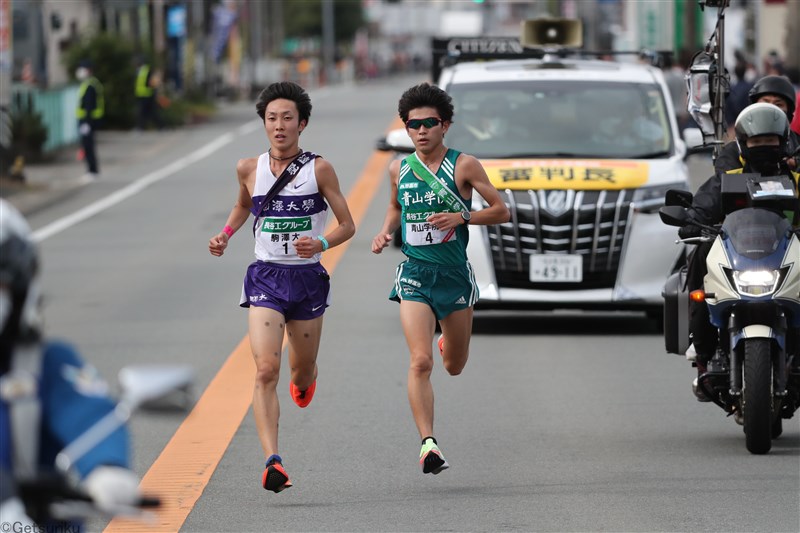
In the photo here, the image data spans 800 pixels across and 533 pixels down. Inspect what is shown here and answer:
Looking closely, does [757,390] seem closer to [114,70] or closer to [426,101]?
[426,101]

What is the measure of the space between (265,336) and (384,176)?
69.6ft

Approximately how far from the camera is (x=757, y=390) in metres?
Result: 8.59

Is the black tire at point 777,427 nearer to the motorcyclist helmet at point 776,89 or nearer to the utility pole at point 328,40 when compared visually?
the motorcyclist helmet at point 776,89

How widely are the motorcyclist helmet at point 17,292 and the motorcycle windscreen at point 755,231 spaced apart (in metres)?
5.25

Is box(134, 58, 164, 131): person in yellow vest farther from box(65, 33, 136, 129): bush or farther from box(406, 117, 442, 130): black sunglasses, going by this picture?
box(406, 117, 442, 130): black sunglasses

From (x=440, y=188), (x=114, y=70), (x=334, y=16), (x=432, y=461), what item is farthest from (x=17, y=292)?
(x=334, y=16)

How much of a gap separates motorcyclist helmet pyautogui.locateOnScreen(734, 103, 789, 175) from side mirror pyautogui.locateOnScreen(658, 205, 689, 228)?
1.46 feet

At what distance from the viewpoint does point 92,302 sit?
15586 mm

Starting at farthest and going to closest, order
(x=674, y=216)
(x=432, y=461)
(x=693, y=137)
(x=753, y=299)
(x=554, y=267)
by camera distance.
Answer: (x=554, y=267)
(x=693, y=137)
(x=674, y=216)
(x=753, y=299)
(x=432, y=461)

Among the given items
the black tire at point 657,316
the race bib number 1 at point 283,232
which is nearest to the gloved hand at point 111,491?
the race bib number 1 at point 283,232

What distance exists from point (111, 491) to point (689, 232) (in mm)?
5766

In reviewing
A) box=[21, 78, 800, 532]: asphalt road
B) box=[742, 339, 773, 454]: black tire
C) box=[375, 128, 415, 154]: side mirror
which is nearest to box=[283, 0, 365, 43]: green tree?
box=[21, 78, 800, 532]: asphalt road

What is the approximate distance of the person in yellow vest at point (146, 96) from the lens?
132ft

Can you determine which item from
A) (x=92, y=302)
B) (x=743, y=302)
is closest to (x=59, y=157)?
(x=92, y=302)
